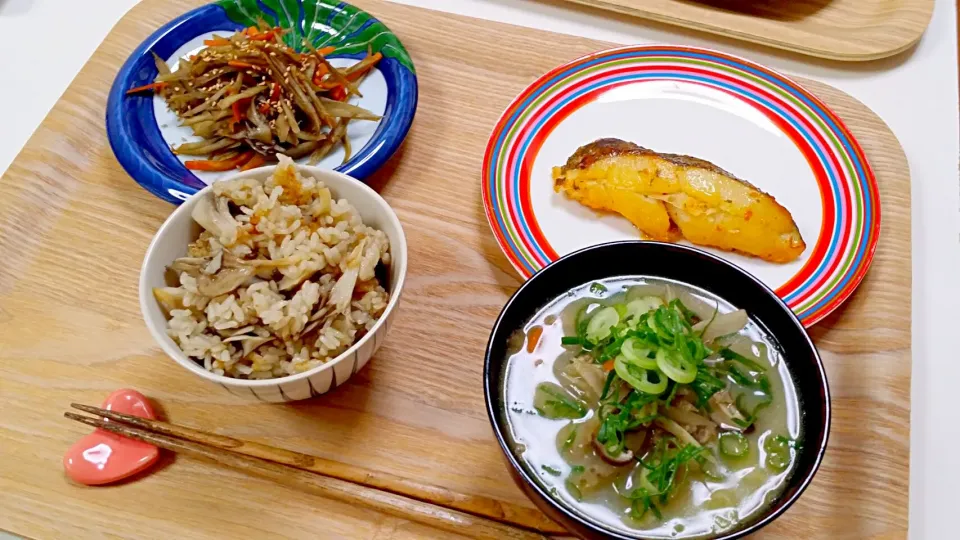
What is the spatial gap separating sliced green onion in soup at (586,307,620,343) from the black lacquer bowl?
0.29ft

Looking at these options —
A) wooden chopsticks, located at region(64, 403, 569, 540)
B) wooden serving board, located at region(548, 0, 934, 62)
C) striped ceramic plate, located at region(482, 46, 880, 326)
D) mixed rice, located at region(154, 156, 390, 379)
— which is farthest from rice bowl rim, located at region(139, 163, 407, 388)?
wooden serving board, located at region(548, 0, 934, 62)

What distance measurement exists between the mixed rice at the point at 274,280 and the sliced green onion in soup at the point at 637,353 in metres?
0.48

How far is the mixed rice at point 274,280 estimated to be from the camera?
1.30m

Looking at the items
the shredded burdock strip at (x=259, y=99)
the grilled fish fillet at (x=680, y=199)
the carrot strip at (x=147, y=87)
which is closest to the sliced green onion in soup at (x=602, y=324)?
the grilled fish fillet at (x=680, y=199)

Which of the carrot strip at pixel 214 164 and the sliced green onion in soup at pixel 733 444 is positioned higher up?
the carrot strip at pixel 214 164

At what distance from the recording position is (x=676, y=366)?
108cm

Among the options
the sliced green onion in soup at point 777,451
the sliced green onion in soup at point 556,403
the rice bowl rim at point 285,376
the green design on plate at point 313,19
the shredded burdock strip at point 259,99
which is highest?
the green design on plate at point 313,19

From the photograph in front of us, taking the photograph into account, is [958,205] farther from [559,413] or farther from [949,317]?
[559,413]

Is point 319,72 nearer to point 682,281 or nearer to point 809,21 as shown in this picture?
point 682,281

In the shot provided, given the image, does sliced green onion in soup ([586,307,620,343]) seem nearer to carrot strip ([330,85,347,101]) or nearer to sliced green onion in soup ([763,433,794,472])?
sliced green onion in soup ([763,433,794,472])

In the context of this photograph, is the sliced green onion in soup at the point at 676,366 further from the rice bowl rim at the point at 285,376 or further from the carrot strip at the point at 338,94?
the carrot strip at the point at 338,94

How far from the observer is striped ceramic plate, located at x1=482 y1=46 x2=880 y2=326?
1.60 m

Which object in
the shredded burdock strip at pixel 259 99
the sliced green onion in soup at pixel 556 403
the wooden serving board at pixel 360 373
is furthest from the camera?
the shredded burdock strip at pixel 259 99

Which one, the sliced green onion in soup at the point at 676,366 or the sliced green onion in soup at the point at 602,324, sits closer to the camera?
the sliced green onion in soup at the point at 676,366
